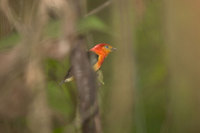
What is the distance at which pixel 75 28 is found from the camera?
464mm

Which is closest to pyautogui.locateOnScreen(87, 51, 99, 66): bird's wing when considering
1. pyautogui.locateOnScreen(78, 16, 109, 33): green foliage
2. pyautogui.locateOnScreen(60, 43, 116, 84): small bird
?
pyautogui.locateOnScreen(60, 43, 116, 84): small bird

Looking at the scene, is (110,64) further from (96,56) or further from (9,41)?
(9,41)

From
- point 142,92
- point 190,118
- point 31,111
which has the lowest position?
point 190,118

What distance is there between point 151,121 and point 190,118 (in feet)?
0.55

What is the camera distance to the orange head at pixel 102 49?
2.03 ft

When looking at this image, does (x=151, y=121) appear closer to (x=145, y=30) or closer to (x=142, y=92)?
(x=142, y=92)

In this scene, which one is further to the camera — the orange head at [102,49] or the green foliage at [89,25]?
the orange head at [102,49]

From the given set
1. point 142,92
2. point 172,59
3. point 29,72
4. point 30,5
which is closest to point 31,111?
point 29,72

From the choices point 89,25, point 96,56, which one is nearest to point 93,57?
point 96,56

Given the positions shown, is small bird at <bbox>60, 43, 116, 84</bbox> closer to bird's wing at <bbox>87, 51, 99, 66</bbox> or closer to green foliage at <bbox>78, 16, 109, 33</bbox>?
bird's wing at <bbox>87, 51, 99, 66</bbox>

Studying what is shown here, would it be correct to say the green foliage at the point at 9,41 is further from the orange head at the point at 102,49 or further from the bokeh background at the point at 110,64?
the orange head at the point at 102,49

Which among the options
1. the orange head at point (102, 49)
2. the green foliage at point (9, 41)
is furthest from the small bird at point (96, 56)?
the green foliage at point (9, 41)

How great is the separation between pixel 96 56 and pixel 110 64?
0.08 metres

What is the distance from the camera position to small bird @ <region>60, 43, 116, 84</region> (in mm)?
588
